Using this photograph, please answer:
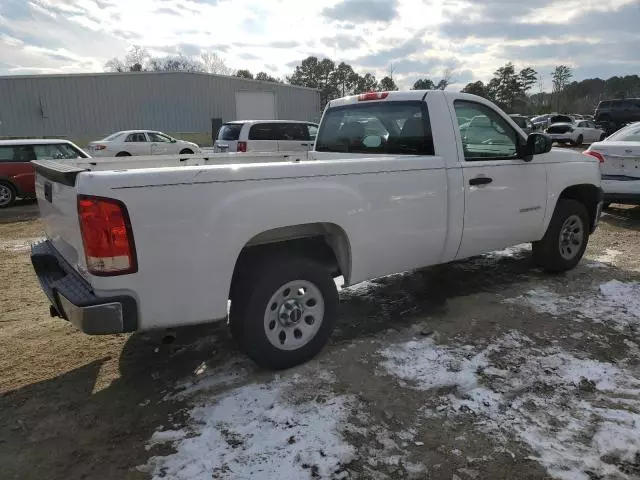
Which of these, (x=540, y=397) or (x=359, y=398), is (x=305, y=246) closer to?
(x=359, y=398)

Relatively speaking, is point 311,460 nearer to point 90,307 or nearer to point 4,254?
point 90,307

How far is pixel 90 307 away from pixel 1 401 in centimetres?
120

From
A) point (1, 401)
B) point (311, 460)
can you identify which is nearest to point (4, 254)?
point (1, 401)

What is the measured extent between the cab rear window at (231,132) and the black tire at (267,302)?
444 inches

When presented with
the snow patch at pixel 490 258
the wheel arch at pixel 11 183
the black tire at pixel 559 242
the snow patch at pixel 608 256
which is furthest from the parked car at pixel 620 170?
the wheel arch at pixel 11 183

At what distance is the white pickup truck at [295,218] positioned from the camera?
8.76ft

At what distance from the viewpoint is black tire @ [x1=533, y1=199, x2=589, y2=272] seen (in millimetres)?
5242

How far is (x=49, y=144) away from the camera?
38.8 ft

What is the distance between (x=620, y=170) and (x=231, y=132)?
32.6 feet

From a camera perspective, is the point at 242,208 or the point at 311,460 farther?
the point at 242,208

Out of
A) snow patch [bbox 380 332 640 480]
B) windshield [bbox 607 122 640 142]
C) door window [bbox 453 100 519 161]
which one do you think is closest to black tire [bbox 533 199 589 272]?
door window [bbox 453 100 519 161]

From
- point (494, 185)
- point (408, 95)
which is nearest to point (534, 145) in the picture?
point (494, 185)

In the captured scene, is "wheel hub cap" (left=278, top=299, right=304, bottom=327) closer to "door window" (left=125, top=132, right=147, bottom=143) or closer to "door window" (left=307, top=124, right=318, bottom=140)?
"door window" (left=307, top=124, right=318, bottom=140)

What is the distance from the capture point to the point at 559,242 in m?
5.34
